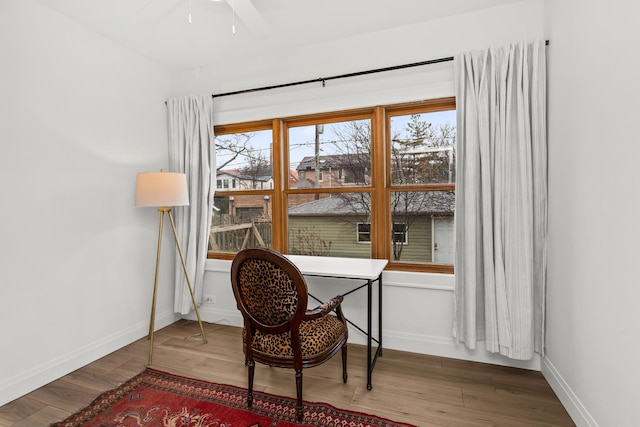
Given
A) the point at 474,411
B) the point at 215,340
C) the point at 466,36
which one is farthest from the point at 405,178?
the point at 215,340

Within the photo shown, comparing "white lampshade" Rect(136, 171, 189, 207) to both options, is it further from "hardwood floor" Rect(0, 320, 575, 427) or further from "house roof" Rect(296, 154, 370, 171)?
"hardwood floor" Rect(0, 320, 575, 427)

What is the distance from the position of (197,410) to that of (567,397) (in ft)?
7.35

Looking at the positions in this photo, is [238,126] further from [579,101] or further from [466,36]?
[579,101]

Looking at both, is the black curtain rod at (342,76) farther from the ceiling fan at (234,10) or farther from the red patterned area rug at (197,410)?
the red patterned area rug at (197,410)

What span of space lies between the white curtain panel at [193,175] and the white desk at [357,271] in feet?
3.65

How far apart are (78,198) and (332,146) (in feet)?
7.09

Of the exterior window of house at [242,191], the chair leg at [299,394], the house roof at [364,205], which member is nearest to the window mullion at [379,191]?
the house roof at [364,205]

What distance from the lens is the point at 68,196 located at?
95.8 inches

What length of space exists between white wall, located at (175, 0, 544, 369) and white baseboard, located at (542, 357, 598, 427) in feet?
0.52

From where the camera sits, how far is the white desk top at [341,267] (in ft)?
7.04

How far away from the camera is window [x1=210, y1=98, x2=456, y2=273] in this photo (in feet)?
8.73

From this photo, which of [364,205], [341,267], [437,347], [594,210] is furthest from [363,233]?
[594,210]

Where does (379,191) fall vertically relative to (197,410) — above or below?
above

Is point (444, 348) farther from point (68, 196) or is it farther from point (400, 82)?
point (68, 196)
